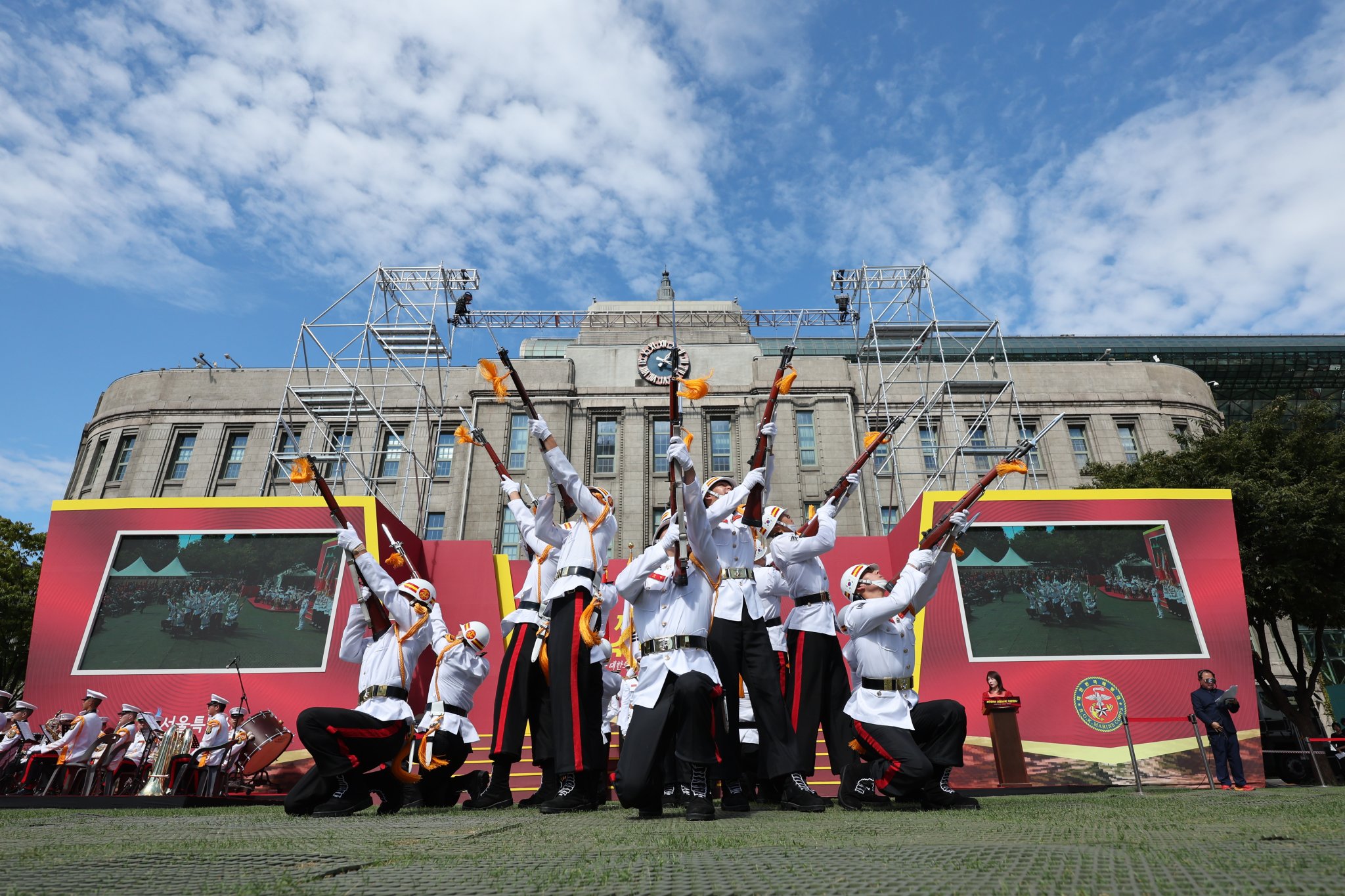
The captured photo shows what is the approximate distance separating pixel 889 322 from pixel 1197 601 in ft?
41.5

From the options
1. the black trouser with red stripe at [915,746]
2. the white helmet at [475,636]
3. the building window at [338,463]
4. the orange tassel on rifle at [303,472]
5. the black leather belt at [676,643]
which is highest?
the building window at [338,463]

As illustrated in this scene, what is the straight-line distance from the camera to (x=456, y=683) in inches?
286

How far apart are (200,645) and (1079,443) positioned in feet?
86.4

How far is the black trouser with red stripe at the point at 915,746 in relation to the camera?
5.33 m

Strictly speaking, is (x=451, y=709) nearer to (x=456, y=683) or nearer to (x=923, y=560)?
(x=456, y=683)

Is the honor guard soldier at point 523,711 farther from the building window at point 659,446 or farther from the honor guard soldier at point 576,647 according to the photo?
the building window at point 659,446

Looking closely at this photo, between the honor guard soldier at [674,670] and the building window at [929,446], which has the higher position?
the building window at [929,446]

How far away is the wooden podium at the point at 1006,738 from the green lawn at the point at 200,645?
9.76 metres

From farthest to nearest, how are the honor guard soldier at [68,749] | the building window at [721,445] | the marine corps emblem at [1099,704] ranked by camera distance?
the building window at [721,445]
the marine corps emblem at [1099,704]
the honor guard soldier at [68,749]

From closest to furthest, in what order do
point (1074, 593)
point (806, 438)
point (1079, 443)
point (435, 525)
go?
point (1074, 593), point (435, 525), point (806, 438), point (1079, 443)

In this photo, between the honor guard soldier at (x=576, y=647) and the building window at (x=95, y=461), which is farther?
the building window at (x=95, y=461)

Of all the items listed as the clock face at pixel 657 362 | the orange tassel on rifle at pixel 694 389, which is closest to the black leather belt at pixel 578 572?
the orange tassel on rifle at pixel 694 389

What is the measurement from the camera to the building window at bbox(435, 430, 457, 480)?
1043 inches

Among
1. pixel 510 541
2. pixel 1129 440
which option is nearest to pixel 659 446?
pixel 510 541
